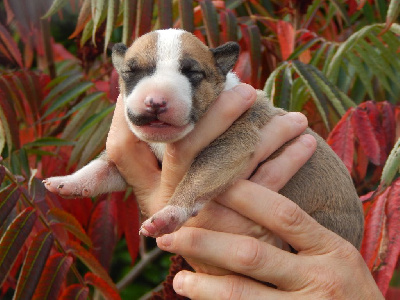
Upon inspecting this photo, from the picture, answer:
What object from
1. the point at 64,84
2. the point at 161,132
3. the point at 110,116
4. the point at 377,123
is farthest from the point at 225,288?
the point at 64,84

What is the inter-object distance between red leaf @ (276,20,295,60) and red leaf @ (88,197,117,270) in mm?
1211

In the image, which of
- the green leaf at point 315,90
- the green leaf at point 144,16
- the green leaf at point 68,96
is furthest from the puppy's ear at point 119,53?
the green leaf at point 315,90

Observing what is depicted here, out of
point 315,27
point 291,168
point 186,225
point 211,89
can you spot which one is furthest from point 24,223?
point 315,27

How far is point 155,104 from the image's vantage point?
1832mm

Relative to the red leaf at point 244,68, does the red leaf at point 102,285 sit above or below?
below

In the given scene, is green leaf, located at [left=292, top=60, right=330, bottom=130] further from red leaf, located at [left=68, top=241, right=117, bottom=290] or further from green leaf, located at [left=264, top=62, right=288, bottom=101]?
red leaf, located at [left=68, top=241, right=117, bottom=290]

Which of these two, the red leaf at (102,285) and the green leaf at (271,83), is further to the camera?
the green leaf at (271,83)

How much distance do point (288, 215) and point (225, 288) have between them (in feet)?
1.18

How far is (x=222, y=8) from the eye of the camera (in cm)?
300

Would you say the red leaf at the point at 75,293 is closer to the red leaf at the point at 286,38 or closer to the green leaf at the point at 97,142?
the green leaf at the point at 97,142

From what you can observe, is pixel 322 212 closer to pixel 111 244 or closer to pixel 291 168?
pixel 291 168

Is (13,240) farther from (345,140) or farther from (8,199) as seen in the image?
(345,140)

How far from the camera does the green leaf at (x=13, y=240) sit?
6.81 ft

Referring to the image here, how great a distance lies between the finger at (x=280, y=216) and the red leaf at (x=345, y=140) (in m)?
0.41
